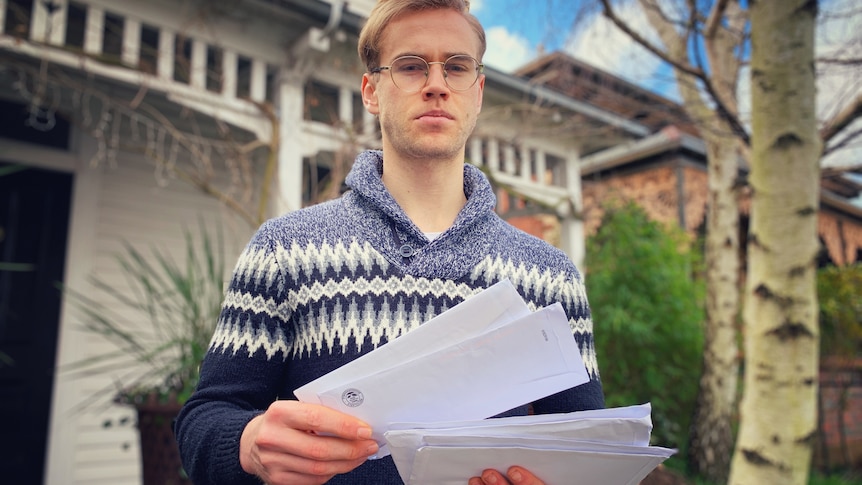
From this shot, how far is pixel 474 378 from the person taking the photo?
86cm

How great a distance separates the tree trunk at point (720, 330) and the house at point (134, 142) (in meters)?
0.94

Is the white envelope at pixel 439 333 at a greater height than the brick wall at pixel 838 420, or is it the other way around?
the white envelope at pixel 439 333

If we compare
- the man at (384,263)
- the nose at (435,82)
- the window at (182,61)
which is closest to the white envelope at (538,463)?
the man at (384,263)

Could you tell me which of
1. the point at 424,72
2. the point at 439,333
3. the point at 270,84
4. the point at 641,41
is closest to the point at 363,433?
the point at 439,333

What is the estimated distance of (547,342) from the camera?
84cm

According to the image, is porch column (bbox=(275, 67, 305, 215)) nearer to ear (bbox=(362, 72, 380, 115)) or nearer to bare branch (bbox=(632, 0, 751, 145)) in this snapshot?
bare branch (bbox=(632, 0, 751, 145))

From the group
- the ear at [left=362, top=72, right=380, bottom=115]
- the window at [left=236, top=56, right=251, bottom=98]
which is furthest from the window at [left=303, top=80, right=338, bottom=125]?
the ear at [left=362, top=72, right=380, bottom=115]

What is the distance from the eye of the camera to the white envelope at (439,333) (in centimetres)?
81

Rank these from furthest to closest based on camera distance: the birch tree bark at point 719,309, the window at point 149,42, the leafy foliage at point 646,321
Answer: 1. the leafy foliage at point 646,321
2. the birch tree bark at point 719,309
3. the window at point 149,42

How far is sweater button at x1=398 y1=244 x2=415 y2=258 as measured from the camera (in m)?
1.19

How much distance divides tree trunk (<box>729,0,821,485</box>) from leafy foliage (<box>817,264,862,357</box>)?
502 cm

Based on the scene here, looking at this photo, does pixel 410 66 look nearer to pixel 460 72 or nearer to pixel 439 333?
pixel 460 72

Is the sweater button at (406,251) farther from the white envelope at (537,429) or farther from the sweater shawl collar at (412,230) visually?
the white envelope at (537,429)

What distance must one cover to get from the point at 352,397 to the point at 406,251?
1.45 feet
